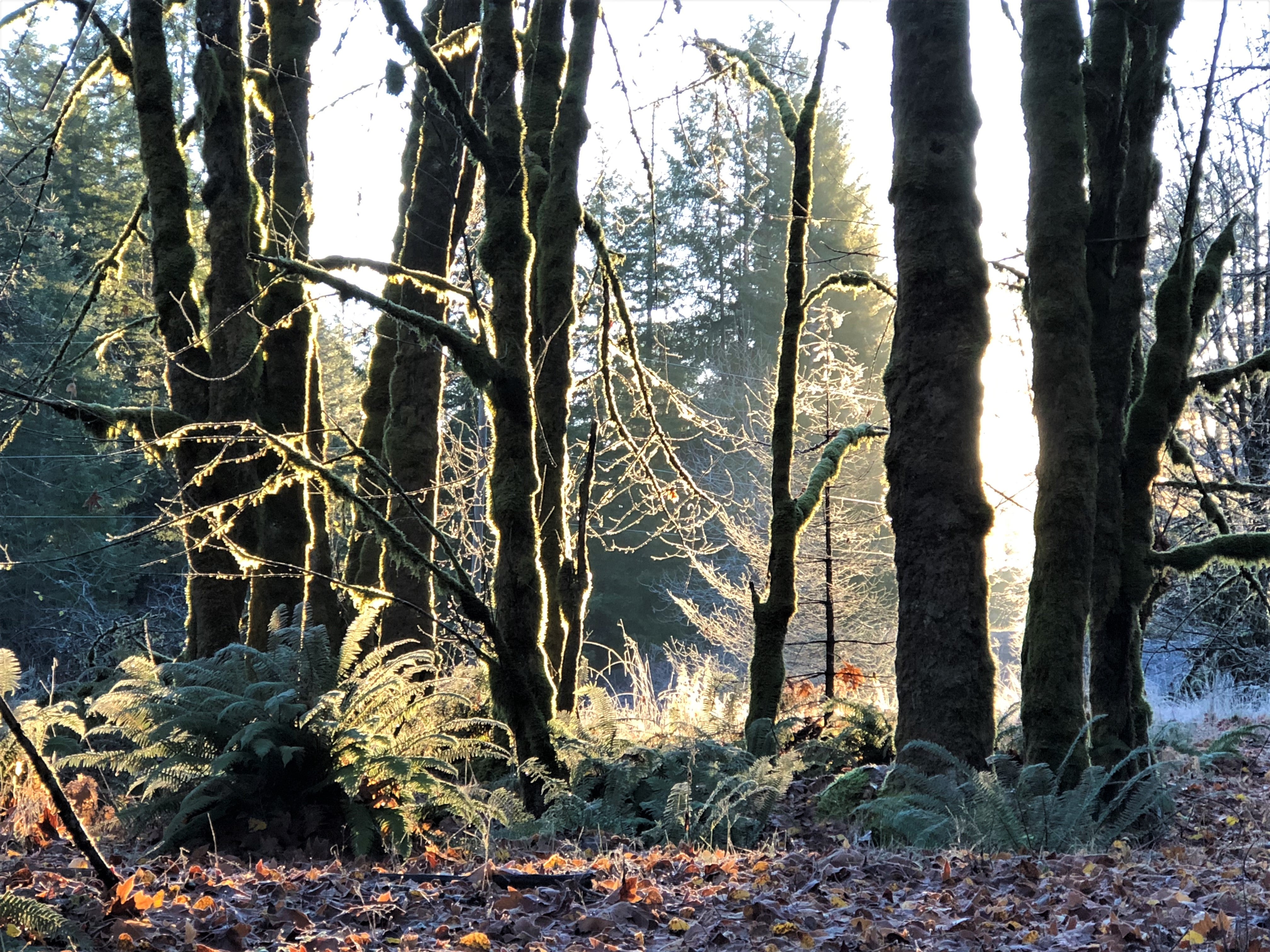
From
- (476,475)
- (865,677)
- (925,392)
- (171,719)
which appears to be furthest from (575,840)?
(865,677)

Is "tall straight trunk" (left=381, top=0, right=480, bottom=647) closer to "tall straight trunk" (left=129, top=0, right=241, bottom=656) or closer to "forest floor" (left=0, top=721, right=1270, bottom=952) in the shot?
"tall straight trunk" (left=129, top=0, right=241, bottom=656)

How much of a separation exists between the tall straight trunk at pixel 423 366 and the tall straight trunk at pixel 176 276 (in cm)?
157

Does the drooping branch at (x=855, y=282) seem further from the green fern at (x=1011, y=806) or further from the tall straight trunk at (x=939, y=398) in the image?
the green fern at (x=1011, y=806)

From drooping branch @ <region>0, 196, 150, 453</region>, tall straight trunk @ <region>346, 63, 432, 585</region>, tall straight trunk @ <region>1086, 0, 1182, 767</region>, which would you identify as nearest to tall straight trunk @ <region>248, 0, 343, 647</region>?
tall straight trunk @ <region>346, 63, 432, 585</region>

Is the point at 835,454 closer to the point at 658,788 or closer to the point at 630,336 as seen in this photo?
the point at 630,336

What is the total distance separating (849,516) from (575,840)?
515 inches

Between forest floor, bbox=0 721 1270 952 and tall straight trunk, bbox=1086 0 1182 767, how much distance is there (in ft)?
4.75

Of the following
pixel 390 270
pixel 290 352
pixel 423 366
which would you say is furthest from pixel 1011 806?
pixel 423 366

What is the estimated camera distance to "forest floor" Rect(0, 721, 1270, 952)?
275 cm

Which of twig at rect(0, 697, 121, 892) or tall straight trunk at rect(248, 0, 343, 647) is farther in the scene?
tall straight trunk at rect(248, 0, 343, 647)

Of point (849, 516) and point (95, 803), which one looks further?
point (849, 516)

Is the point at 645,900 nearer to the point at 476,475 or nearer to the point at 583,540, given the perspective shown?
A: the point at 583,540

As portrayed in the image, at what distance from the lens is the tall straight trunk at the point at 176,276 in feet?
21.1

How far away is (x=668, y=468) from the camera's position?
28734 millimetres
